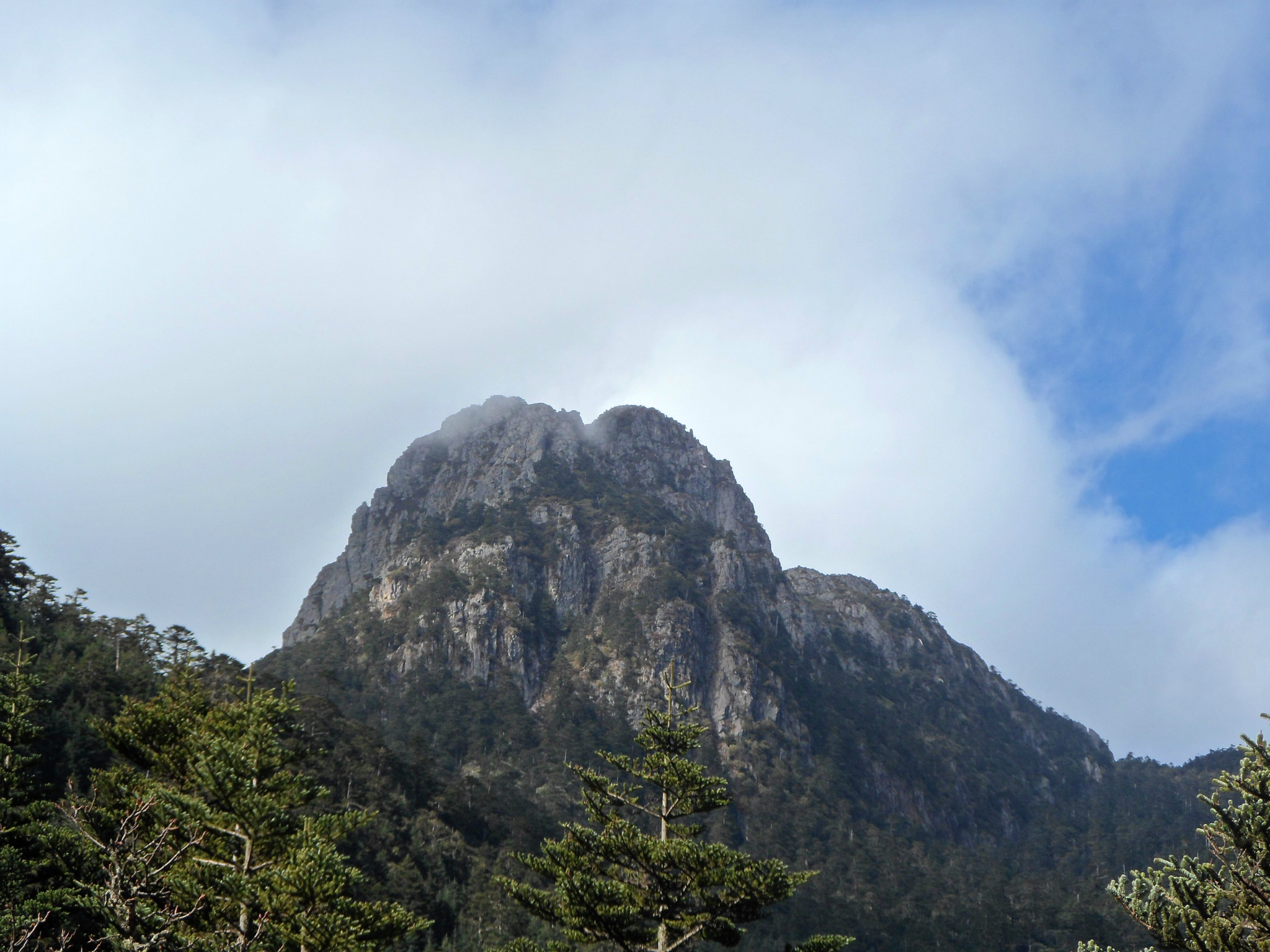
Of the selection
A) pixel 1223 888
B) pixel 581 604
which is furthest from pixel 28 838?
pixel 581 604

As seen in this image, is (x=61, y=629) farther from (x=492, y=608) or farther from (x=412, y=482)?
(x=412, y=482)

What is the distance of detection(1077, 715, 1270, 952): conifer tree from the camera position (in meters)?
12.9

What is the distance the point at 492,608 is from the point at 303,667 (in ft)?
108

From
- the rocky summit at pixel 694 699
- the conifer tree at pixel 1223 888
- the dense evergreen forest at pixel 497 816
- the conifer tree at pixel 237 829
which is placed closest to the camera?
the conifer tree at pixel 1223 888

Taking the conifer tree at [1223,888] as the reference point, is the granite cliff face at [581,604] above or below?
above

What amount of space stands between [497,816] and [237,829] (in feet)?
235

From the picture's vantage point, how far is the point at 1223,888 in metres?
13.8

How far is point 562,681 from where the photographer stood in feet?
507

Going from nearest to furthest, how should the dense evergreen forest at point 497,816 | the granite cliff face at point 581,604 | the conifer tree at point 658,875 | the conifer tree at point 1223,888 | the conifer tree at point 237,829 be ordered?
1. the conifer tree at point 1223,888
2. the conifer tree at point 237,829
3. the conifer tree at point 658,875
4. the dense evergreen forest at point 497,816
5. the granite cliff face at point 581,604

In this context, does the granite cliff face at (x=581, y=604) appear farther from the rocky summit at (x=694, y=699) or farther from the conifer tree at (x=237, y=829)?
the conifer tree at (x=237, y=829)

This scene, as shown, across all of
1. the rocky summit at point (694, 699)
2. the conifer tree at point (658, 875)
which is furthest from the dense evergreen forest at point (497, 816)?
the conifer tree at point (658, 875)

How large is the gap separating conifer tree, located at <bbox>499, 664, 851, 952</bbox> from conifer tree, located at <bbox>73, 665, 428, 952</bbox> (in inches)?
145

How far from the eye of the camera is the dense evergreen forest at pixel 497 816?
2101 inches

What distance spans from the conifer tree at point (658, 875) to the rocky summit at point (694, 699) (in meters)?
67.8
